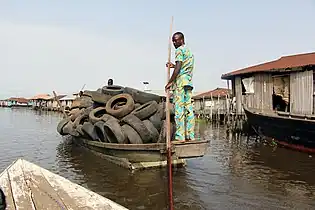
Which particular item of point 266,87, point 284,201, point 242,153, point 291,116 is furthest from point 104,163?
point 266,87

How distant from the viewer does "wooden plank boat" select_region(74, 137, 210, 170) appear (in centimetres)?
678

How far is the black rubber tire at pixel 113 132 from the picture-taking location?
8.71 metres

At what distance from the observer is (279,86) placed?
18.6 metres

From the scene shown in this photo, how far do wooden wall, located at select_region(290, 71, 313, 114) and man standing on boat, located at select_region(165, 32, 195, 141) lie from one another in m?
10.6

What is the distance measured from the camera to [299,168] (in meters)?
10.3

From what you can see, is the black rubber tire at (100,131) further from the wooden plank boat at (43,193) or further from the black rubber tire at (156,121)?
the wooden plank boat at (43,193)

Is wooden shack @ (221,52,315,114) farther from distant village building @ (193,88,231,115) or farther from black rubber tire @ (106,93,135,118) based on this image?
distant village building @ (193,88,231,115)

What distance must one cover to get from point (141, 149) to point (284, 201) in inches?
145

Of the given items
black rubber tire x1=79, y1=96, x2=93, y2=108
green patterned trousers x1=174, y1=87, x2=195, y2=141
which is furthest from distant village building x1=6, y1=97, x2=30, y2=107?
green patterned trousers x1=174, y1=87, x2=195, y2=141

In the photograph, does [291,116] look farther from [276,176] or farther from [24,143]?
[24,143]

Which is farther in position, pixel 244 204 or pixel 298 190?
pixel 298 190

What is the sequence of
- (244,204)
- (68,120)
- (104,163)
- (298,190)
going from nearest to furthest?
1. (244,204)
2. (298,190)
3. (104,163)
4. (68,120)

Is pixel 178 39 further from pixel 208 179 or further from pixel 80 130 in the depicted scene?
pixel 80 130

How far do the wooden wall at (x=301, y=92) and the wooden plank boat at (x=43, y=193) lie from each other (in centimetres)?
1399
